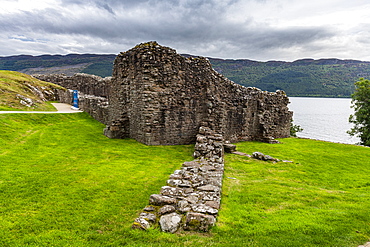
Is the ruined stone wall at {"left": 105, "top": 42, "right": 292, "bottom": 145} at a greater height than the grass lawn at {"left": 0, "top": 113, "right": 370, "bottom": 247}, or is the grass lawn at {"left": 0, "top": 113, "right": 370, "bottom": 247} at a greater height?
the ruined stone wall at {"left": 105, "top": 42, "right": 292, "bottom": 145}

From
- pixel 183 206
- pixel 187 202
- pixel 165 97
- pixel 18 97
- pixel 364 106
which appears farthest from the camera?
pixel 364 106

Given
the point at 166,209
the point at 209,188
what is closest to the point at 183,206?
the point at 166,209

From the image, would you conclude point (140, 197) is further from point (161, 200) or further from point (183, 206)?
point (183, 206)

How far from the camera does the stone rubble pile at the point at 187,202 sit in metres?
5.37

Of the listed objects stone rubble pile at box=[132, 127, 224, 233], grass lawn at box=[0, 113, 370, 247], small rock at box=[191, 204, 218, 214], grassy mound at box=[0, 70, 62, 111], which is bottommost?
grass lawn at box=[0, 113, 370, 247]

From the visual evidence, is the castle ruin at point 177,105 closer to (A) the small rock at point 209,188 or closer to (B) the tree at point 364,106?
(A) the small rock at point 209,188

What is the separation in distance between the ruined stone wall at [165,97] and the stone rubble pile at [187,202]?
230 inches

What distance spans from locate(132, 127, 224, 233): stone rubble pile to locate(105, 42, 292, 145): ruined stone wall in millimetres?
5837

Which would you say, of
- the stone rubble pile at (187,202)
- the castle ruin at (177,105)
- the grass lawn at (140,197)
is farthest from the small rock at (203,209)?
the castle ruin at (177,105)

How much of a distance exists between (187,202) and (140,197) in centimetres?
176

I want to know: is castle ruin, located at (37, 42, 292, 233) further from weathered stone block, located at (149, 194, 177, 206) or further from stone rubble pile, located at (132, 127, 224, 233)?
weathered stone block, located at (149, 194, 177, 206)

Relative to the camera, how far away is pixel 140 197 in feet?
23.4

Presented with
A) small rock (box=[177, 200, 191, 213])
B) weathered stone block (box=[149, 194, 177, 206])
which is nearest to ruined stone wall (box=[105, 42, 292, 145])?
weathered stone block (box=[149, 194, 177, 206])

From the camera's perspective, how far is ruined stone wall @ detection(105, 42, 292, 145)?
14461mm
